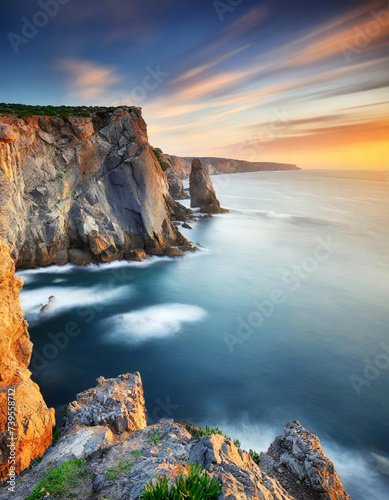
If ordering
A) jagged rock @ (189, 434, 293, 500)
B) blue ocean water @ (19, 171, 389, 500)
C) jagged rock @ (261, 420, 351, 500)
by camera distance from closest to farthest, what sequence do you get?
jagged rock @ (189, 434, 293, 500)
jagged rock @ (261, 420, 351, 500)
blue ocean water @ (19, 171, 389, 500)

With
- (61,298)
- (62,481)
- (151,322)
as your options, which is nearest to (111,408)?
(62,481)

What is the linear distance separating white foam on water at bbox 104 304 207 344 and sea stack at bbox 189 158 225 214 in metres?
39.1

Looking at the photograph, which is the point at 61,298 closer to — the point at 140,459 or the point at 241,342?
the point at 241,342

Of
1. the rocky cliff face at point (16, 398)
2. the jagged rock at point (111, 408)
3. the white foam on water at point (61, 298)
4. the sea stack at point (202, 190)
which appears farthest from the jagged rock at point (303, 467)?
the sea stack at point (202, 190)

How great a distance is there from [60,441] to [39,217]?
68.2ft

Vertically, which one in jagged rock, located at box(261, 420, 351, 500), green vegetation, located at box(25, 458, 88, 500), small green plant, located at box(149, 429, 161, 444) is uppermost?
green vegetation, located at box(25, 458, 88, 500)

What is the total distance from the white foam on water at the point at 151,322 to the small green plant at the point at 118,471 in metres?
11.4

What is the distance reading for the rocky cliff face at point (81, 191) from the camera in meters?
22.1

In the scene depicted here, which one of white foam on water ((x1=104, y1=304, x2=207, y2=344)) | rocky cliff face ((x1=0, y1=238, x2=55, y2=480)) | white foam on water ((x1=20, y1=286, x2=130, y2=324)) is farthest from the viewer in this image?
white foam on water ((x1=20, y1=286, x2=130, y2=324))

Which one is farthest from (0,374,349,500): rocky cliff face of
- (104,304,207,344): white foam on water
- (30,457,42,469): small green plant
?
(104,304,207,344): white foam on water

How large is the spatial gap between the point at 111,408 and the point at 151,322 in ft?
35.6

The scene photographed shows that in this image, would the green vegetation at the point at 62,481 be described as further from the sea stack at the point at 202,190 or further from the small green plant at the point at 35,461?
the sea stack at the point at 202,190

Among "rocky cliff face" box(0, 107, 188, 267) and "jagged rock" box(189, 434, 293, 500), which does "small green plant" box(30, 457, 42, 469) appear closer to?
"jagged rock" box(189, 434, 293, 500)

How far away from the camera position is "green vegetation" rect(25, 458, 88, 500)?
16.4ft
